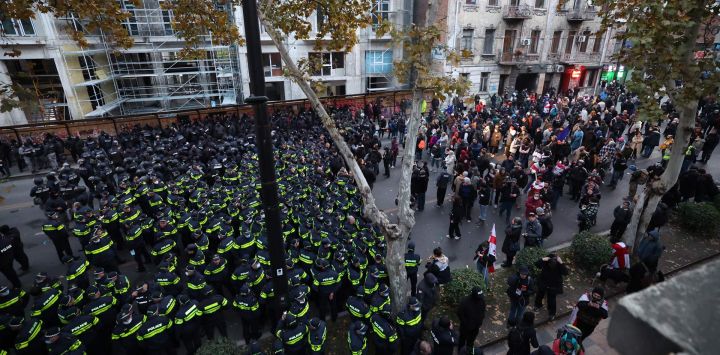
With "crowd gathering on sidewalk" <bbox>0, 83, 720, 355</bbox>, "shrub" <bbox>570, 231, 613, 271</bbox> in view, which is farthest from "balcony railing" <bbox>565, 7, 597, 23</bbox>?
"shrub" <bbox>570, 231, 613, 271</bbox>

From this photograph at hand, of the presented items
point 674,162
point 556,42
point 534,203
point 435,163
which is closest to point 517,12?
point 556,42

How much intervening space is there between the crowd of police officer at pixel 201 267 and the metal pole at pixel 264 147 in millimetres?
806

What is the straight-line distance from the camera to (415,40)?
20.8 feet

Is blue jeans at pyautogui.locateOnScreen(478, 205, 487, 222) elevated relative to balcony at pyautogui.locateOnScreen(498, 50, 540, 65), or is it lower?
lower

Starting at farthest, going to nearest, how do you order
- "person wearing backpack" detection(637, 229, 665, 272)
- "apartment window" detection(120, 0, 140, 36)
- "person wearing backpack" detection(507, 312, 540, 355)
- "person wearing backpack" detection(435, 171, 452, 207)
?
"apartment window" detection(120, 0, 140, 36)
"person wearing backpack" detection(435, 171, 452, 207)
"person wearing backpack" detection(637, 229, 665, 272)
"person wearing backpack" detection(507, 312, 540, 355)

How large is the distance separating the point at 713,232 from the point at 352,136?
12133mm

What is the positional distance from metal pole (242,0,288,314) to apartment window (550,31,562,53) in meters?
33.8

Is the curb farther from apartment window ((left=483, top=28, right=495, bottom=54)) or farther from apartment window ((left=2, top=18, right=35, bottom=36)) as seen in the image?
apartment window ((left=2, top=18, right=35, bottom=36))

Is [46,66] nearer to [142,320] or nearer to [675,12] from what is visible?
[142,320]

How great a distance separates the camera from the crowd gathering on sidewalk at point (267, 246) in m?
6.24

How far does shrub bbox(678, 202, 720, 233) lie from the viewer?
9.95 m

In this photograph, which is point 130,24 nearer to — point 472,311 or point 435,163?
point 435,163

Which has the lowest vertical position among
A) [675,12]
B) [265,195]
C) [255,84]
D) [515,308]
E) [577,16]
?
[515,308]

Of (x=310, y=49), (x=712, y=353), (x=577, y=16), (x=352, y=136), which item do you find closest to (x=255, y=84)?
(x=712, y=353)
